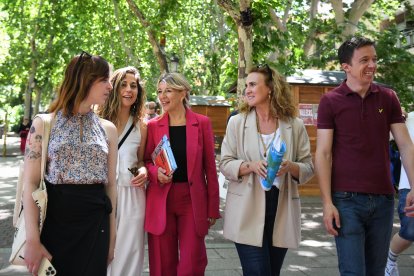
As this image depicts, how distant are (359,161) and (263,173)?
63 centimetres

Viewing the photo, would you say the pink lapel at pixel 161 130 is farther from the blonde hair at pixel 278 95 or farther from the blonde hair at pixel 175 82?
the blonde hair at pixel 278 95

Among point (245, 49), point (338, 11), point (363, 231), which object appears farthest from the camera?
point (338, 11)

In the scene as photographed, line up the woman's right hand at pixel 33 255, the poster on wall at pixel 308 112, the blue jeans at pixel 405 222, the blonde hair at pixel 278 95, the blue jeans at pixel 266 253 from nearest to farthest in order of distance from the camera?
the woman's right hand at pixel 33 255 → the blue jeans at pixel 266 253 → the blonde hair at pixel 278 95 → the blue jeans at pixel 405 222 → the poster on wall at pixel 308 112

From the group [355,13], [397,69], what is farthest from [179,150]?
[355,13]

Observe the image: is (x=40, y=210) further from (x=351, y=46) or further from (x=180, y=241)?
(x=351, y=46)

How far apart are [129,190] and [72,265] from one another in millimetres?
1232

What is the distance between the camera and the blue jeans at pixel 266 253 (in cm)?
372

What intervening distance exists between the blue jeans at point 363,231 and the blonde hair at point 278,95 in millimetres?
764

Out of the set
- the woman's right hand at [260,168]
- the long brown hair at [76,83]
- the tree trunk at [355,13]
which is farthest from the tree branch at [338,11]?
the long brown hair at [76,83]

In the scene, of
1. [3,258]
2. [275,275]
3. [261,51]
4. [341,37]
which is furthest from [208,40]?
[275,275]

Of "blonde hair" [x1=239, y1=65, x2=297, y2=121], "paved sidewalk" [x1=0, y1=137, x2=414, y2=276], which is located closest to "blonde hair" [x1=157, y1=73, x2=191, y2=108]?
"blonde hair" [x1=239, y1=65, x2=297, y2=121]

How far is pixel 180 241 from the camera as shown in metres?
4.06

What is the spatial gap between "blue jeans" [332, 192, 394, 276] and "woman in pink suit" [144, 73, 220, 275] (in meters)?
1.03

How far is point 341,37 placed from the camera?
51.7 ft
